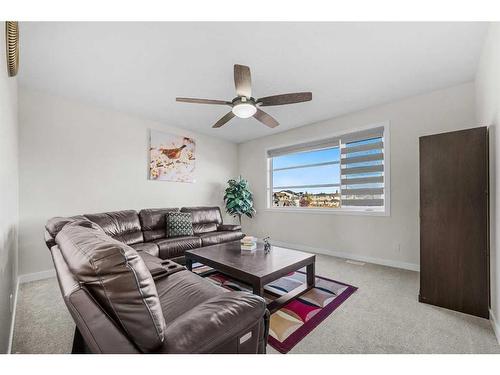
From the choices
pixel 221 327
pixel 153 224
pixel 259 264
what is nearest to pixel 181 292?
pixel 221 327

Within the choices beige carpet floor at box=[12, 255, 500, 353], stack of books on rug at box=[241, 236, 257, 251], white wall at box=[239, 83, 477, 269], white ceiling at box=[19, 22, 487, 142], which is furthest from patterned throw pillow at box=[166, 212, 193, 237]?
white wall at box=[239, 83, 477, 269]

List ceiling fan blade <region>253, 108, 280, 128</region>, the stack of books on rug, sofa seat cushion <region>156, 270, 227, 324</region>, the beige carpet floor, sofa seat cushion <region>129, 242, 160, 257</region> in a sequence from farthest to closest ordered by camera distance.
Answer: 1. sofa seat cushion <region>129, 242, 160, 257</region>
2. the stack of books on rug
3. ceiling fan blade <region>253, 108, 280, 128</region>
4. the beige carpet floor
5. sofa seat cushion <region>156, 270, 227, 324</region>

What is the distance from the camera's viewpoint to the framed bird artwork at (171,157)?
4.25m

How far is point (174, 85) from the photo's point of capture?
9.59 ft

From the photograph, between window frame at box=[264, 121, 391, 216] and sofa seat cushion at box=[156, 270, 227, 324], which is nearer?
sofa seat cushion at box=[156, 270, 227, 324]

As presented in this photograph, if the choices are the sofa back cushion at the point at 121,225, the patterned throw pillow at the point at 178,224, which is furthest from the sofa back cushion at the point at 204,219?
the sofa back cushion at the point at 121,225

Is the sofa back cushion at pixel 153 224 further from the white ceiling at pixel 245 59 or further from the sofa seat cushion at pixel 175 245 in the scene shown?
the white ceiling at pixel 245 59

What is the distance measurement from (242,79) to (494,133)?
2197 millimetres

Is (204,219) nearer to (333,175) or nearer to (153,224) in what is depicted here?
(153,224)

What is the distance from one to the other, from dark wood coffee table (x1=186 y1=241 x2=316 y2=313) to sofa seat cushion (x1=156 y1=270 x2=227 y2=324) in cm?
48

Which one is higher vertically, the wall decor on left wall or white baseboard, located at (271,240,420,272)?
the wall decor on left wall

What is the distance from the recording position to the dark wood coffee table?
6.68ft

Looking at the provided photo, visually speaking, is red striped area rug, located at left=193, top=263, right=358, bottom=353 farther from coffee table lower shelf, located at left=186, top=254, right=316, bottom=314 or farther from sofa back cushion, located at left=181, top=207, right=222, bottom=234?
sofa back cushion, located at left=181, top=207, right=222, bottom=234
